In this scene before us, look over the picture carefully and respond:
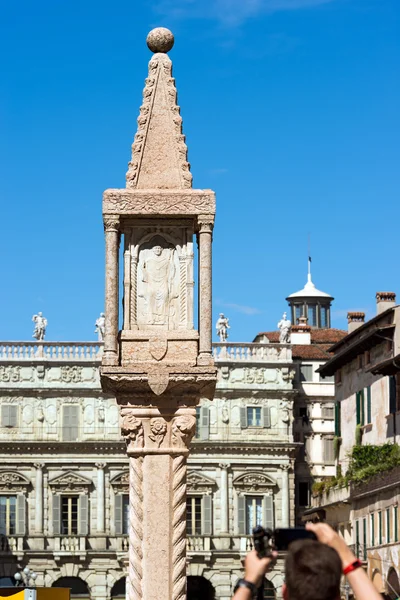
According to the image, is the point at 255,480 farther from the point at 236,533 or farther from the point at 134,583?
the point at 134,583

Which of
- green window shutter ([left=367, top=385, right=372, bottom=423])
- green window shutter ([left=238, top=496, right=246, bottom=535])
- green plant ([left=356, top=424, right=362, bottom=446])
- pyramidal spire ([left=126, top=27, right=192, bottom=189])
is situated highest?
pyramidal spire ([left=126, top=27, right=192, bottom=189])

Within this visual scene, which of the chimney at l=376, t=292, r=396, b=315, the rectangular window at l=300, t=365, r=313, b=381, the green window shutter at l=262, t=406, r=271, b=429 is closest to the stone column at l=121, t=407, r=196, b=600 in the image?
the chimney at l=376, t=292, r=396, b=315

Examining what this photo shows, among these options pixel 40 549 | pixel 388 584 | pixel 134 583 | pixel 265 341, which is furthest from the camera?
pixel 265 341

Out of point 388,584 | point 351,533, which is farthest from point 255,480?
point 388,584

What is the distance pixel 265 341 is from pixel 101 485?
11.7 meters

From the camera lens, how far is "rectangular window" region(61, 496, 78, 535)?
242 feet

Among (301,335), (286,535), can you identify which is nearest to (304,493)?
(301,335)

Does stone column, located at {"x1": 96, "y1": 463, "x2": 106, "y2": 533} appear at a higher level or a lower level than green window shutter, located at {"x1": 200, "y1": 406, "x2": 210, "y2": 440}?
lower

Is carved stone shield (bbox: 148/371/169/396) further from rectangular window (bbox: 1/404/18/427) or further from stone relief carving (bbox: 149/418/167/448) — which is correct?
rectangular window (bbox: 1/404/18/427)

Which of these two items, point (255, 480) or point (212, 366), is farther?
point (255, 480)

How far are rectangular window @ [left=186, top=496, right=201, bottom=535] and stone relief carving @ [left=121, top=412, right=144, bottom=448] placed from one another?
59037 mm

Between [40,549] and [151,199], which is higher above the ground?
[151,199]

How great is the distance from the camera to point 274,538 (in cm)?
692

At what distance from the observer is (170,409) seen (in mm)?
15961
